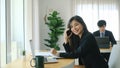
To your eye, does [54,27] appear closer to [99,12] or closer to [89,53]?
[99,12]

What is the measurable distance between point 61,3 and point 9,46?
404 cm

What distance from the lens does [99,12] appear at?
713 centimetres

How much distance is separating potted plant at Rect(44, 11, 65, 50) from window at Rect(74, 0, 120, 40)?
822 millimetres

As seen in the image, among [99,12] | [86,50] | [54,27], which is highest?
[99,12]

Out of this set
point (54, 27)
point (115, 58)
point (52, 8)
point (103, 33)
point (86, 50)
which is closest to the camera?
point (86, 50)

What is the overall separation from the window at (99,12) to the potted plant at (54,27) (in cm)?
82

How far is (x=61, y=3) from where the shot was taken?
7.05 meters

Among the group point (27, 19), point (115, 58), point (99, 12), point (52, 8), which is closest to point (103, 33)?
point (27, 19)

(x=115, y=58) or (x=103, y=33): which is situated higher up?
(x=103, y=33)

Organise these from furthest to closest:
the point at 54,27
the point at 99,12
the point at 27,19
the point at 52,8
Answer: the point at 99,12, the point at 52,8, the point at 54,27, the point at 27,19

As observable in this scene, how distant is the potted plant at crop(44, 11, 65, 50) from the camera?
259 inches

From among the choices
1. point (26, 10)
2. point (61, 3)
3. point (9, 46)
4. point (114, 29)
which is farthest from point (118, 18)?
point (9, 46)

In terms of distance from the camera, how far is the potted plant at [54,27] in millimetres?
6578

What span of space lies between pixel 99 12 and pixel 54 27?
1591 mm
